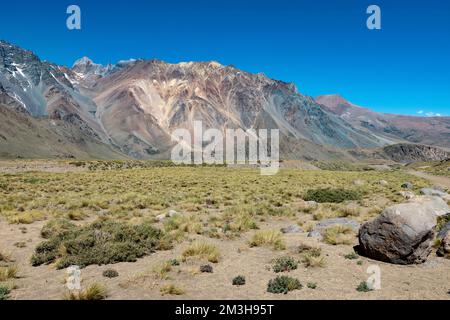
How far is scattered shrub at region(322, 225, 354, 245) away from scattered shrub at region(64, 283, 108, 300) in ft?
31.3

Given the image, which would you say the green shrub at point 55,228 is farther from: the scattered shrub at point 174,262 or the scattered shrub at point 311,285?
the scattered shrub at point 311,285

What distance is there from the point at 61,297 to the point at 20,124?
20295cm

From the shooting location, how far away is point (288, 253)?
15359mm

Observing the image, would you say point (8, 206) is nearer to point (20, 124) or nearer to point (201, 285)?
point (201, 285)

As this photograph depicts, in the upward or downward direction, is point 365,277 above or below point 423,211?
below

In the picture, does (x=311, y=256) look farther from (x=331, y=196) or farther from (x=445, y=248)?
(x=331, y=196)

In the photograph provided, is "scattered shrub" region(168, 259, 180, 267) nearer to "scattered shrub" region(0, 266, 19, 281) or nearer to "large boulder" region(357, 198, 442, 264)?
"scattered shrub" region(0, 266, 19, 281)

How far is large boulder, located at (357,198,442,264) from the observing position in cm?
1309

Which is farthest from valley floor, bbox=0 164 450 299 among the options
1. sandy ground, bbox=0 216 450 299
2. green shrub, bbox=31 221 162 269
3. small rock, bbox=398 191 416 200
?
small rock, bbox=398 191 416 200

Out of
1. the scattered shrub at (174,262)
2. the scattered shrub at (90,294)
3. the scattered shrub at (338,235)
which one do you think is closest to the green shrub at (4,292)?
the scattered shrub at (90,294)

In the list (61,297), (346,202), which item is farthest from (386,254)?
(346,202)

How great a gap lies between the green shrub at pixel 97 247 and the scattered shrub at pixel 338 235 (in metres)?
7.02
